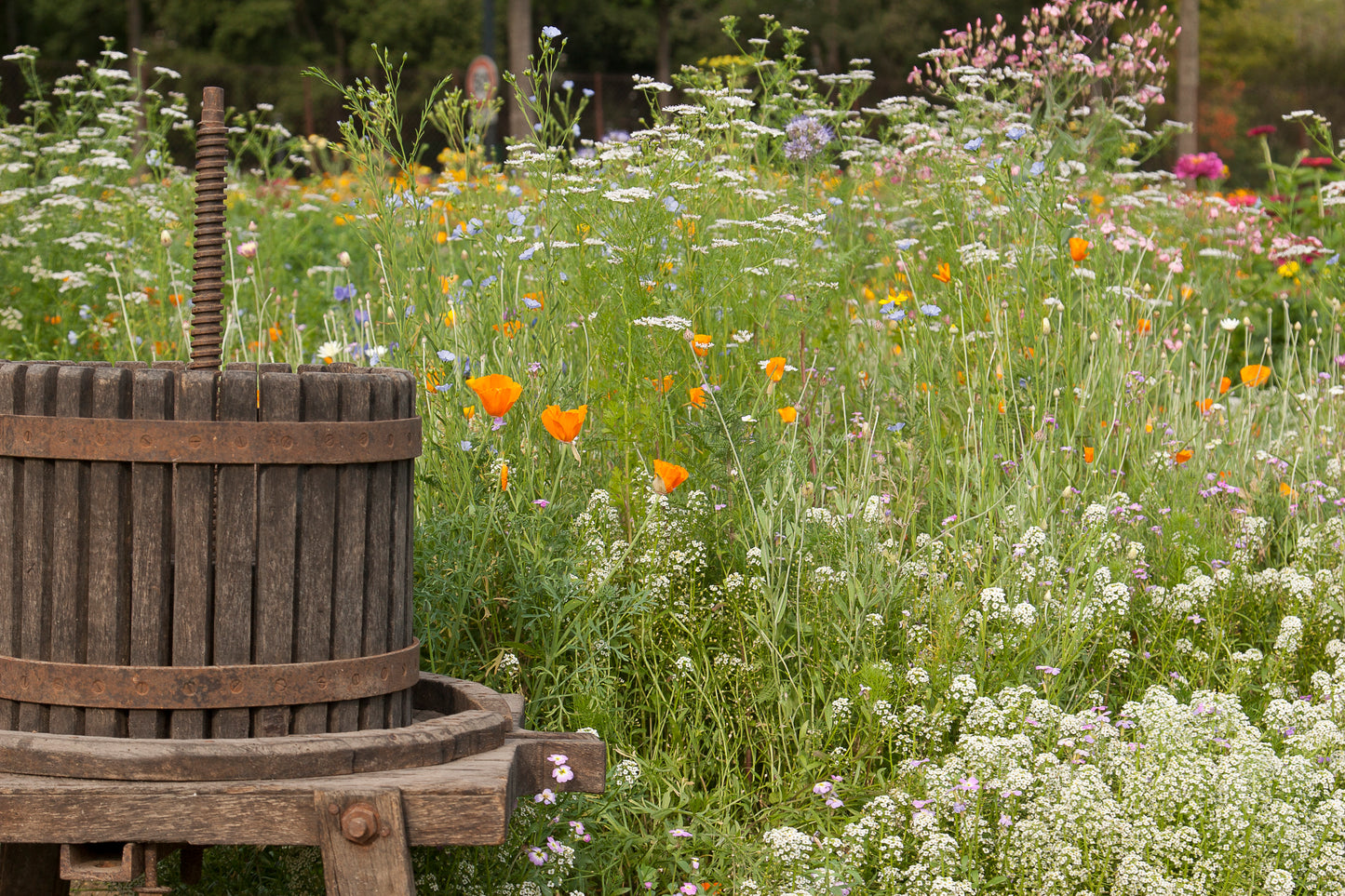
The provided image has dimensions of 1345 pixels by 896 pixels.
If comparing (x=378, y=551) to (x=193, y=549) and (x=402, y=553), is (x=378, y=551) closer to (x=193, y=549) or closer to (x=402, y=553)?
(x=402, y=553)

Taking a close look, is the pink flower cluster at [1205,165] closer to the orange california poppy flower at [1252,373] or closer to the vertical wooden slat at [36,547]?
the orange california poppy flower at [1252,373]

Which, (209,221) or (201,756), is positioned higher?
(209,221)

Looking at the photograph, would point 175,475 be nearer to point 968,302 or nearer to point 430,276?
point 430,276

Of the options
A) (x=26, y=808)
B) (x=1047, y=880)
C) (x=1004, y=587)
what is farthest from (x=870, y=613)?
(x=26, y=808)

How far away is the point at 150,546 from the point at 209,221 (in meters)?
0.62

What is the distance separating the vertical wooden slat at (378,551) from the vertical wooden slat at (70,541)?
16.5 inches

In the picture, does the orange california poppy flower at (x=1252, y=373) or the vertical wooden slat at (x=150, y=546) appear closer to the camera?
the vertical wooden slat at (x=150, y=546)

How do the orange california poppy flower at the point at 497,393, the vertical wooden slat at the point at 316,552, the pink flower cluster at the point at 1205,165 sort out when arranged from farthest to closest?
the pink flower cluster at the point at 1205,165 < the orange california poppy flower at the point at 497,393 < the vertical wooden slat at the point at 316,552

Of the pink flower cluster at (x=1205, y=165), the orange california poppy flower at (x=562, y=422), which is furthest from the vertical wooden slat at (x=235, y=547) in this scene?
the pink flower cluster at (x=1205, y=165)

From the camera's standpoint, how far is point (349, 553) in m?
1.99

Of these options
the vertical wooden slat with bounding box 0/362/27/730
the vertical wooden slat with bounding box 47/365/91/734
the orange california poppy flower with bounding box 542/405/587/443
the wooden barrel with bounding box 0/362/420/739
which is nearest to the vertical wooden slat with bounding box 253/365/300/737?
the wooden barrel with bounding box 0/362/420/739

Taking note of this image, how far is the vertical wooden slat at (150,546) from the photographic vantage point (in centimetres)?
187

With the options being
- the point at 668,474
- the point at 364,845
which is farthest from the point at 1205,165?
the point at 364,845

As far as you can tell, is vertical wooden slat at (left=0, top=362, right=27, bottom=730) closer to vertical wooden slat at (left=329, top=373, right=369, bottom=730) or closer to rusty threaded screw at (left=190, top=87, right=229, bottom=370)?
rusty threaded screw at (left=190, top=87, right=229, bottom=370)
